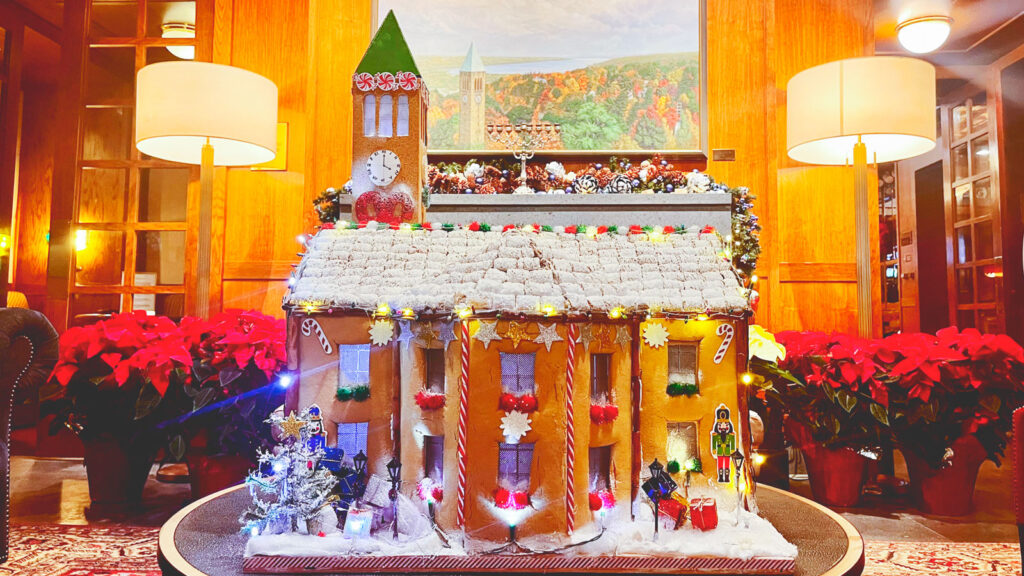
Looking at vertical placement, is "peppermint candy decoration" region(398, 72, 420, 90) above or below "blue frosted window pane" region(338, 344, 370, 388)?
above

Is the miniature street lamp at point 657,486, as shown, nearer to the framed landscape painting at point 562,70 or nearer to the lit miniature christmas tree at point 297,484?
the lit miniature christmas tree at point 297,484

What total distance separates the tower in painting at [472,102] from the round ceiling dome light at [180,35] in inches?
78.5

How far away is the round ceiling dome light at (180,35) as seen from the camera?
473 cm

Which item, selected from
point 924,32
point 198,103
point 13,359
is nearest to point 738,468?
point 13,359

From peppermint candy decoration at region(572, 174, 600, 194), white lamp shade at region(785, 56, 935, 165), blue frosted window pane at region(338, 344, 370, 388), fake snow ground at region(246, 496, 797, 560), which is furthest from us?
peppermint candy decoration at region(572, 174, 600, 194)

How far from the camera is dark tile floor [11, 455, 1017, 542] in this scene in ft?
Result: 9.00

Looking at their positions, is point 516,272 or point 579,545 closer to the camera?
point 579,545

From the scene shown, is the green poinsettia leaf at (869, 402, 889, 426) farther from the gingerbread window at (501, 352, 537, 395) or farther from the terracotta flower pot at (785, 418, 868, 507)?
the gingerbread window at (501, 352, 537, 395)

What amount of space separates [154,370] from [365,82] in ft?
5.24

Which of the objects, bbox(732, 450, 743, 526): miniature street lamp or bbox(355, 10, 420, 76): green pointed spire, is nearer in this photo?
bbox(732, 450, 743, 526): miniature street lamp

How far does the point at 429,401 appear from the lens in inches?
66.5

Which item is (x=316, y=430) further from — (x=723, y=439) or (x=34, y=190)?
(x=34, y=190)

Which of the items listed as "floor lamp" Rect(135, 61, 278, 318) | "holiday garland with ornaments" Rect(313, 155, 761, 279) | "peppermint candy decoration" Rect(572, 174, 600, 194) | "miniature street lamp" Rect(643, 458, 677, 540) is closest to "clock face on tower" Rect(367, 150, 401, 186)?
"miniature street lamp" Rect(643, 458, 677, 540)

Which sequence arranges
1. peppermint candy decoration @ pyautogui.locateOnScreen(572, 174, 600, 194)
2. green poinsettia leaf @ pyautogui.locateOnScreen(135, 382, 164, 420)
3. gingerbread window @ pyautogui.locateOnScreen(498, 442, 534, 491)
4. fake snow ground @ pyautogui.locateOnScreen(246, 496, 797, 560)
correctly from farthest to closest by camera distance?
peppermint candy decoration @ pyautogui.locateOnScreen(572, 174, 600, 194) < green poinsettia leaf @ pyautogui.locateOnScreen(135, 382, 164, 420) < gingerbread window @ pyautogui.locateOnScreen(498, 442, 534, 491) < fake snow ground @ pyautogui.locateOnScreen(246, 496, 797, 560)
